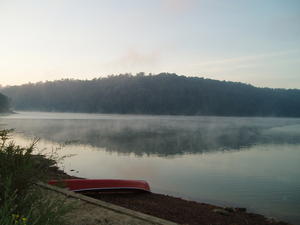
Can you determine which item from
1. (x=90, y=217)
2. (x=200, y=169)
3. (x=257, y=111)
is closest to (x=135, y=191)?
(x=90, y=217)

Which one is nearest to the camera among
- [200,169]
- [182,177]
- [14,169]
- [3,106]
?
[14,169]

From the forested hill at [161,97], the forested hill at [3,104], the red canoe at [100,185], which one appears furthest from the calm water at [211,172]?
the forested hill at [161,97]

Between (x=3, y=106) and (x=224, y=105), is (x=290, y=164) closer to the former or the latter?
(x=3, y=106)

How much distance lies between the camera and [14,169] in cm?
350

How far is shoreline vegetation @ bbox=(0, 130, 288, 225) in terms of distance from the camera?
279 cm

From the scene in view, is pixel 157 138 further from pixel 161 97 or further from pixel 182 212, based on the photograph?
pixel 161 97

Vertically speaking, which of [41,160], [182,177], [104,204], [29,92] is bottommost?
[182,177]

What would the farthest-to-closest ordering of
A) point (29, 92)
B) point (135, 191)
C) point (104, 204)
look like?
point (29, 92) < point (135, 191) < point (104, 204)

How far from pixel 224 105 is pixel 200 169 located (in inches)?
4048

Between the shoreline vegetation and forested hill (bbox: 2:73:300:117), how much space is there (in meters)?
102

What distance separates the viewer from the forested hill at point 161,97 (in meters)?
110

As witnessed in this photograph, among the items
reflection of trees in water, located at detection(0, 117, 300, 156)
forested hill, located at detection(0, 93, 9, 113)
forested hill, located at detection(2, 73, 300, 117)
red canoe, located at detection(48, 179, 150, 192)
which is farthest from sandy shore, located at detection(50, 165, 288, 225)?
forested hill, located at detection(2, 73, 300, 117)

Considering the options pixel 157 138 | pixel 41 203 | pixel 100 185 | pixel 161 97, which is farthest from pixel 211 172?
pixel 161 97

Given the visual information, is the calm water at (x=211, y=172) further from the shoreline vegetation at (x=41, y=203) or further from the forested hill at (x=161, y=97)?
the forested hill at (x=161, y=97)
